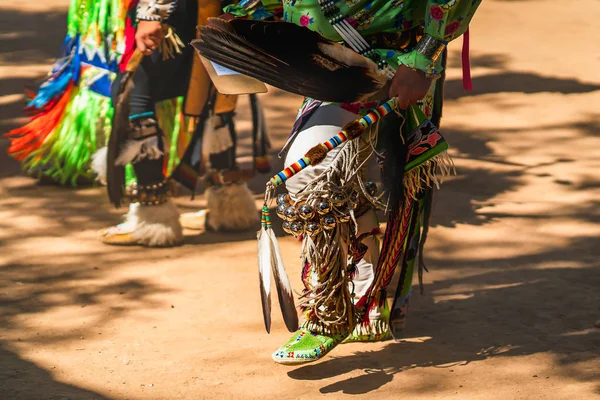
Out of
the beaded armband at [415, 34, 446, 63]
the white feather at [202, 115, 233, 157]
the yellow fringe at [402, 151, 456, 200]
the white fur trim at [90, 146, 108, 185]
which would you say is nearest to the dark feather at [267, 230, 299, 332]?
the yellow fringe at [402, 151, 456, 200]

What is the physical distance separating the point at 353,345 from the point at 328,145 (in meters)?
0.90

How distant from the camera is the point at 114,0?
5027 mm

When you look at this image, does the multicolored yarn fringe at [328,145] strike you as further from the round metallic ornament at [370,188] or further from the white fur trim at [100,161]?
the white fur trim at [100,161]

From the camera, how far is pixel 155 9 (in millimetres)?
4688

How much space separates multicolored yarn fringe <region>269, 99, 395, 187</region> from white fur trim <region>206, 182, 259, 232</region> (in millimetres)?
1976

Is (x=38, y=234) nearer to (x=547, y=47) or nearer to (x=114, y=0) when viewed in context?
(x=114, y=0)

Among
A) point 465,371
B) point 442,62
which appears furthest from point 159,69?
point 465,371

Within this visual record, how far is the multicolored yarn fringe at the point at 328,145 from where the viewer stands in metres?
3.30

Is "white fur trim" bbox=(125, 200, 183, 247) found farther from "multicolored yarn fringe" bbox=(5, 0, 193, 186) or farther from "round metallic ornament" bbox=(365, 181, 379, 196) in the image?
"round metallic ornament" bbox=(365, 181, 379, 196)

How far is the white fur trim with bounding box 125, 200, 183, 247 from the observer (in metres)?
5.01

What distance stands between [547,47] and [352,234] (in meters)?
6.36

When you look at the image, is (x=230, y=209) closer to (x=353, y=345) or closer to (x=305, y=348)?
(x=353, y=345)

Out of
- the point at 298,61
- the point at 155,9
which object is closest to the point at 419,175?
the point at 298,61

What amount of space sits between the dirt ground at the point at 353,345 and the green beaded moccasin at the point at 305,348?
0.07 metres
